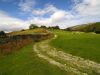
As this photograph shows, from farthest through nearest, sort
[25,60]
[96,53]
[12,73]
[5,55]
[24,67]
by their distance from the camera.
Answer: [5,55] < [25,60] < [96,53] < [24,67] < [12,73]

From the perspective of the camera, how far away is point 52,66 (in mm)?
29594

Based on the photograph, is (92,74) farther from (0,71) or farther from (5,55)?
(5,55)

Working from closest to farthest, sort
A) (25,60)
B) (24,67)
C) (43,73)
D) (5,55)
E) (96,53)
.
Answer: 1. (43,73)
2. (24,67)
3. (96,53)
4. (25,60)
5. (5,55)

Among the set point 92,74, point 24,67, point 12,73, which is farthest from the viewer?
point 24,67

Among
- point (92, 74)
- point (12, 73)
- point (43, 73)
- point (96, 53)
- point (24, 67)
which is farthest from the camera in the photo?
point (96, 53)

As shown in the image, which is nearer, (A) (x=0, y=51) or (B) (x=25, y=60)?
(B) (x=25, y=60)

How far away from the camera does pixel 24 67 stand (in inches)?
1228

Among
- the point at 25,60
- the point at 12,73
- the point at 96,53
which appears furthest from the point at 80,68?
the point at 25,60

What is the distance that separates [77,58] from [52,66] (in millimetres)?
5259

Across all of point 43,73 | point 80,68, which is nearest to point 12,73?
point 43,73

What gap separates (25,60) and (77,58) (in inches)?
361

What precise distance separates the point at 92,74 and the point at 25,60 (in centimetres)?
1470

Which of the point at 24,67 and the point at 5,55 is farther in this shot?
the point at 5,55

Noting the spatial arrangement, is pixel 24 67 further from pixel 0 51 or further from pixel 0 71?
pixel 0 51
